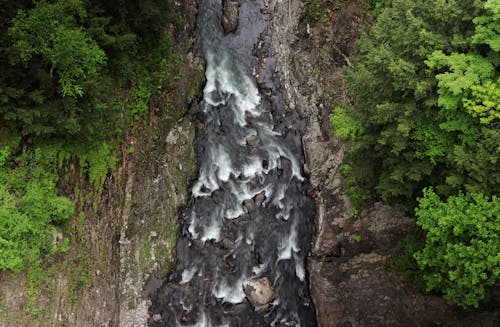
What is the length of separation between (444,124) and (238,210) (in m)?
9.33

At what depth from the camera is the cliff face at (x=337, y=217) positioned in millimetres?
12781

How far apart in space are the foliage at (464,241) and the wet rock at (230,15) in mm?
14685

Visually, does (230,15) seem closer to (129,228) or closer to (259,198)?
(259,198)

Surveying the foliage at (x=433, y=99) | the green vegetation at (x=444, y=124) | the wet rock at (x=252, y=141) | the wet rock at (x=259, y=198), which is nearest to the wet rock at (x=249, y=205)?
the wet rock at (x=259, y=198)

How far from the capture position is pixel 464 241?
30.7ft

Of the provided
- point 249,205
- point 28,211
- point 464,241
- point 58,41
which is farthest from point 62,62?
point 464,241

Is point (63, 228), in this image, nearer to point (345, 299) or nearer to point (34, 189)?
point (34, 189)

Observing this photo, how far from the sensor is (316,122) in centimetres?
1798

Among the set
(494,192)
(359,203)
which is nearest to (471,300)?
(494,192)

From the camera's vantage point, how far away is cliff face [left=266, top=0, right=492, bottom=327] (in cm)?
1278

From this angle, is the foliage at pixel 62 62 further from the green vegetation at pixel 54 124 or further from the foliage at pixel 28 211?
the foliage at pixel 28 211

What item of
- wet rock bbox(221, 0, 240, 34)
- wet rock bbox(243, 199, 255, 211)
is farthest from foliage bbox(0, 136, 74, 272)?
wet rock bbox(221, 0, 240, 34)

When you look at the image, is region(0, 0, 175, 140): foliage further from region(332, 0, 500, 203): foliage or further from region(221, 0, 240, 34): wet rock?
region(332, 0, 500, 203): foliage

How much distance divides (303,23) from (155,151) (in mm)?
10347
